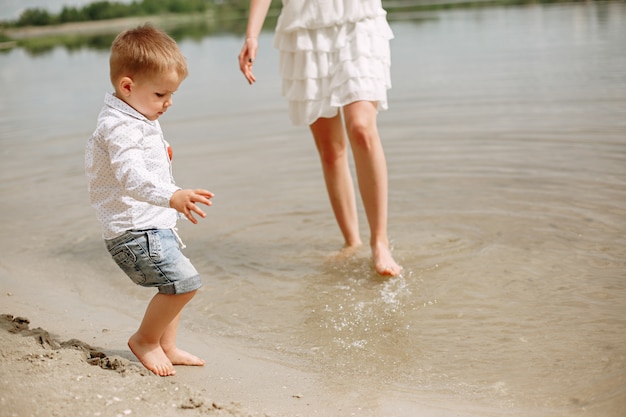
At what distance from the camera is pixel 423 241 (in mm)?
4250

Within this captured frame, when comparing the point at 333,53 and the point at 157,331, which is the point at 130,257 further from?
the point at 333,53

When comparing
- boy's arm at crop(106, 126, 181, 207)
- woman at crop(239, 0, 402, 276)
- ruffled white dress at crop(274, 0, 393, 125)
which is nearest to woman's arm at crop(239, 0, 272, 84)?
woman at crop(239, 0, 402, 276)

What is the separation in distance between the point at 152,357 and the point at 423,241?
6.04 ft

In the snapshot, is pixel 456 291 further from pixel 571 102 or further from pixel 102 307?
pixel 571 102

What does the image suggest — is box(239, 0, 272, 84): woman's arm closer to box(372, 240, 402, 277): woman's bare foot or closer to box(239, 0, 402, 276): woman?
box(239, 0, 402, 276): woman

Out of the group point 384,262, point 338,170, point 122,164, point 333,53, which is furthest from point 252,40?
point 122,164

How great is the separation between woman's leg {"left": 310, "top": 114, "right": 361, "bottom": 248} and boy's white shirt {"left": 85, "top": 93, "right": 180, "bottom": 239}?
1.44 m

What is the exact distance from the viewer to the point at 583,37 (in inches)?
456

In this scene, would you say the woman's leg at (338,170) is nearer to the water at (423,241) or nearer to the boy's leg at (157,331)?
the water at (423,241)

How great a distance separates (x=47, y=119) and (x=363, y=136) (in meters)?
6.07

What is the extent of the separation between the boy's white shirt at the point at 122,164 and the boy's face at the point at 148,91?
3 cm

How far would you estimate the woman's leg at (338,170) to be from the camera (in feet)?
13.6

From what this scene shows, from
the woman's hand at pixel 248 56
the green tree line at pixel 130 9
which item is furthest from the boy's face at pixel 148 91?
the green tree line at pixel 130 9

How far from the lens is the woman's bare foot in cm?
376
